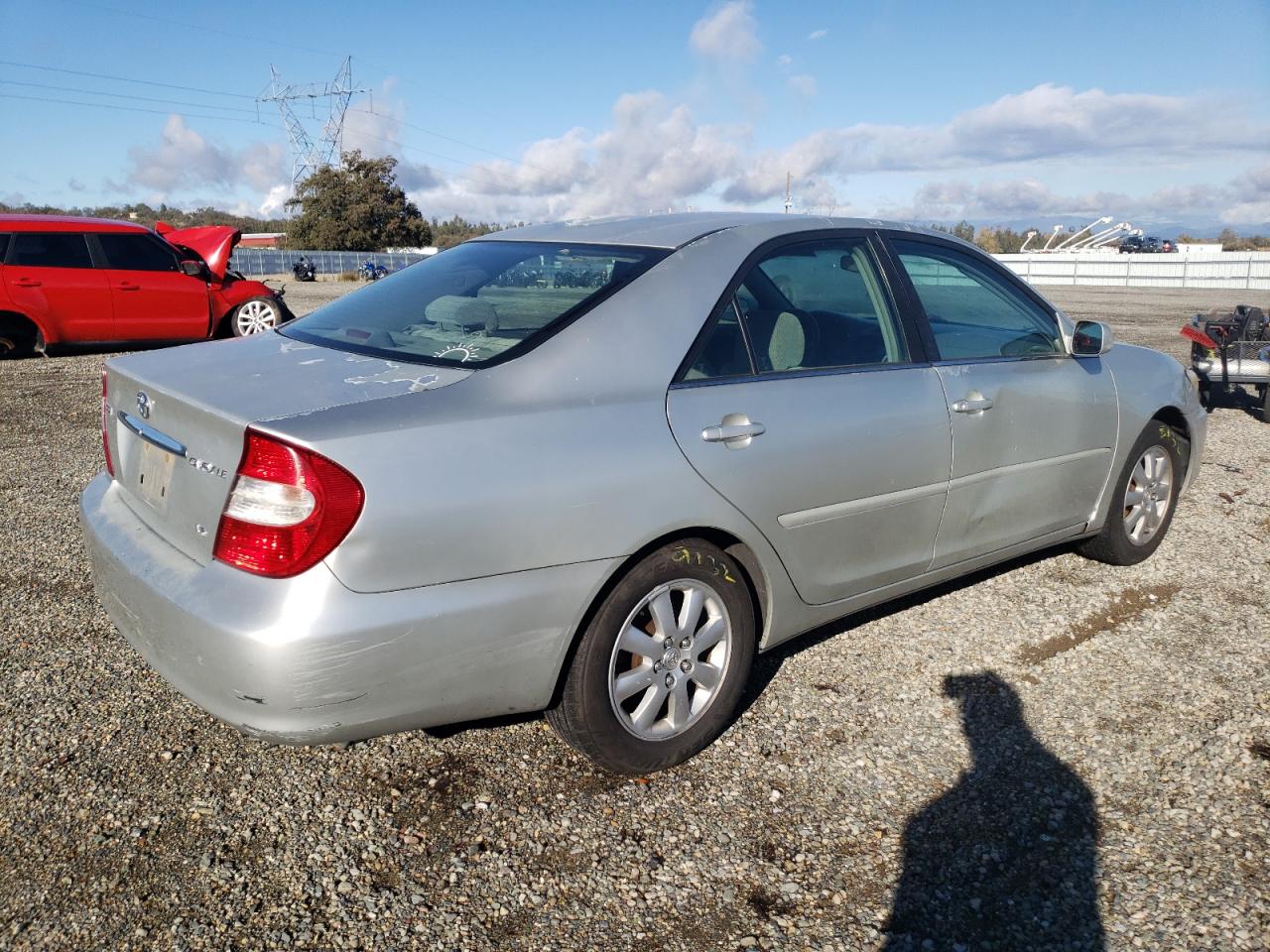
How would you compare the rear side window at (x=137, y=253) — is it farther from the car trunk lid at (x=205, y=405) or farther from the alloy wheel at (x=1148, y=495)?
the alloy wheel at (x=1148, y=495)

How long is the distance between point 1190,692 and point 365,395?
3070 millimetres

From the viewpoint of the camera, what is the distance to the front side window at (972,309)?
12.5ft

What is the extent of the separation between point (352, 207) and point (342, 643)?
240 ft

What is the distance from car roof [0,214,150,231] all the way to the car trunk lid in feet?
31.7

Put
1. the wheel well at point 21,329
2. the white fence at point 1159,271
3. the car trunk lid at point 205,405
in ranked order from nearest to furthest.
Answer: the car trunk lid at point 205,405 < the wheel well at point 21,329 < the white fence at point 1159,271

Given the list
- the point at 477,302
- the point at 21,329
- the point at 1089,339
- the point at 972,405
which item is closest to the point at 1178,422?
the point at 1089,339

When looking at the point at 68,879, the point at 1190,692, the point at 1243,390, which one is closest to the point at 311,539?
the point at 68,879

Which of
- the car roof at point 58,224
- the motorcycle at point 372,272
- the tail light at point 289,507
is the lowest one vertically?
the tail light at point 289,507

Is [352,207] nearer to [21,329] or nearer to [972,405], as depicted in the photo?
[21,329]

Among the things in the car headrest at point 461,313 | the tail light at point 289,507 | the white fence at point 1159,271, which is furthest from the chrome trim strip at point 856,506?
the white fence at point 1159,271

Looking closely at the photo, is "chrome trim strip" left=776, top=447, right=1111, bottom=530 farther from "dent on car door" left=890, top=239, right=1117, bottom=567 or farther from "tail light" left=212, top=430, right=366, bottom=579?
"tail light" left=212, top=430, right=366, bottom=579

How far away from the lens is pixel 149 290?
466 inches

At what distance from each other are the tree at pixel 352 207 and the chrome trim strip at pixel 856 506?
71335 mm

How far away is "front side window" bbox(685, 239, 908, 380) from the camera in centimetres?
317
